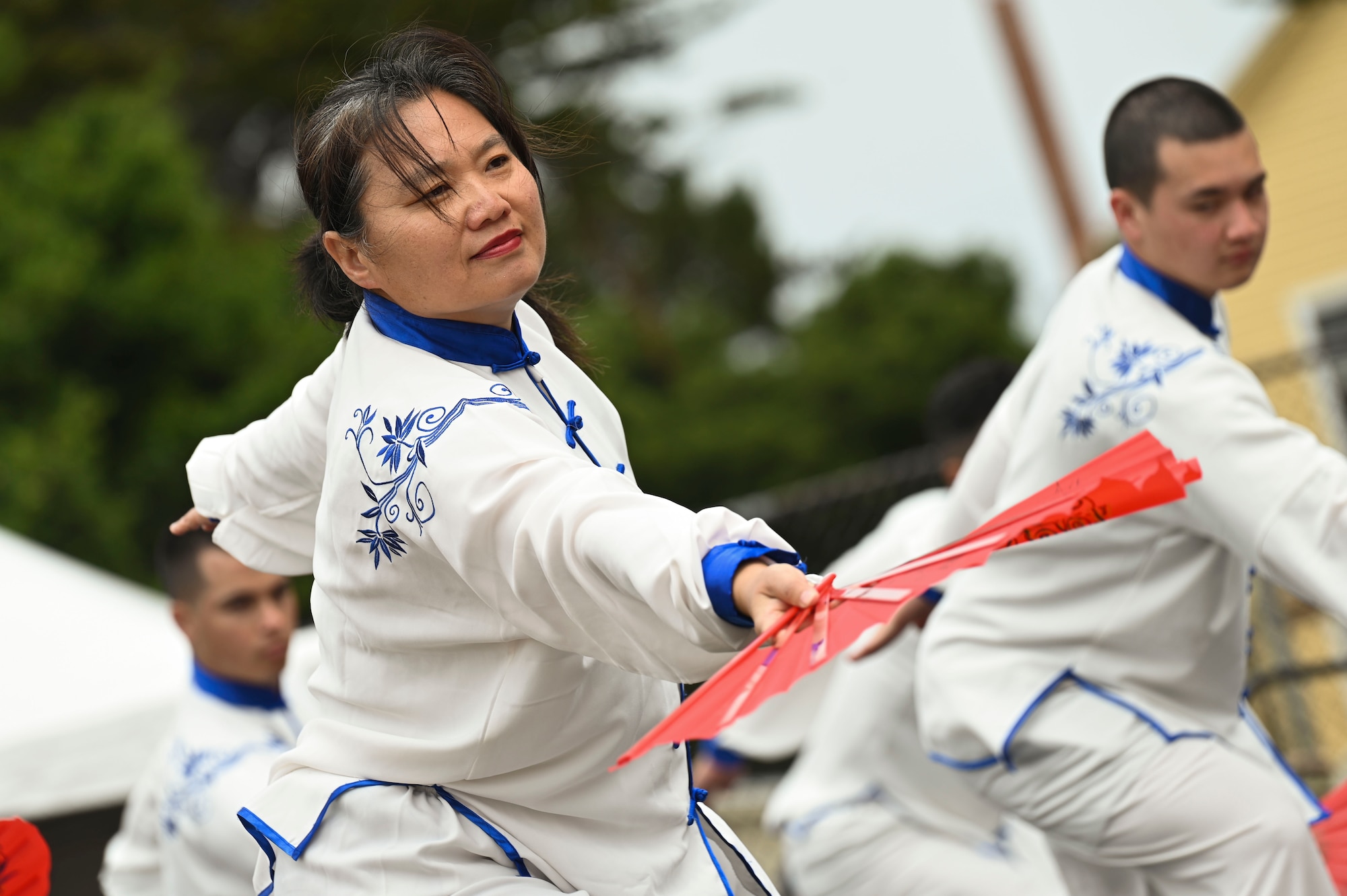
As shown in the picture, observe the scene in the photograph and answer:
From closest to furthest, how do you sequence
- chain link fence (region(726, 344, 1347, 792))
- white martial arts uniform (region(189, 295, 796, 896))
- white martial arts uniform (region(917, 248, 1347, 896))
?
white martial arts uniform (region(189, 295, 796, 896)) < white martial arts uniform (region(917, 248, 1347, 896)) < chain link fence (region(726, 344, 1347, 792))

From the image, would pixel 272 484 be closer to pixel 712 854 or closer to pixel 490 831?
pixel 490 831

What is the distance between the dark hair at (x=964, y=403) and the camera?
15.0ft

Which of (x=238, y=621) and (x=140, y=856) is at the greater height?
(x=238, y=621)

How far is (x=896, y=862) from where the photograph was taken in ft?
13.9

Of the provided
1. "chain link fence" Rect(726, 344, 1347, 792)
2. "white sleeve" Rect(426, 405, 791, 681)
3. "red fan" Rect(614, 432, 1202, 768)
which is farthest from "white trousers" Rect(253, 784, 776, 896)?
"chain link fence" Rect(726, 344, 1347, 792)

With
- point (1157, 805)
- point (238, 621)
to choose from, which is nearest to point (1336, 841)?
point (1157, 805)

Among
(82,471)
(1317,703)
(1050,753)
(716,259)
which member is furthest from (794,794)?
(716,259)

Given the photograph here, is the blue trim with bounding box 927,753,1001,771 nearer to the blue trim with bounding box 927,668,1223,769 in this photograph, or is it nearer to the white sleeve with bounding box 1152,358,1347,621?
the blue trim with bounding box 927,668,1223,769

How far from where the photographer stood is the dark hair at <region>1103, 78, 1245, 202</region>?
10.2ft

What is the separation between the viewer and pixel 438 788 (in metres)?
2.29

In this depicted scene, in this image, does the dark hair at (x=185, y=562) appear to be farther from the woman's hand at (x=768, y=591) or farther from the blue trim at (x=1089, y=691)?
the woman's hand at (x=768, y=591)

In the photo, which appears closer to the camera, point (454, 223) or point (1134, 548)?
point (454, 223)

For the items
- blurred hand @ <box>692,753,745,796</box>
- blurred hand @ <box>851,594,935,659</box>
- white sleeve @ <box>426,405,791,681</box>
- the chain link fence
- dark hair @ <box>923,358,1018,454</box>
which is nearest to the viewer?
white sleeve @ <box>426,405,791,681</box>

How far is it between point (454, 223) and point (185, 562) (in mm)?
2490
